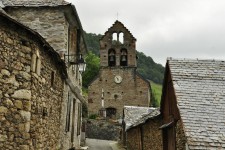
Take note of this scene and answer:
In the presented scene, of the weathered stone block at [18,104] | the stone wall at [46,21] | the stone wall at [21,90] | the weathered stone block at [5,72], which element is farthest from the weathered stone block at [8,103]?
the stone wall at [46,21]

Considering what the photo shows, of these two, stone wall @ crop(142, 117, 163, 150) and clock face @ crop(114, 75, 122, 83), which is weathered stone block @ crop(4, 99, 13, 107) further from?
clock face @ crop(114, 75, 122, 83)

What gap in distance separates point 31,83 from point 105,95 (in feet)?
98.4

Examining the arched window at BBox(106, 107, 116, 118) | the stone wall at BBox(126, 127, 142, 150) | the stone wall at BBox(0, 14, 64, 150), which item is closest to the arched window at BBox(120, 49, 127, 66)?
the arched window at BBox(106, 107, 116, 118)

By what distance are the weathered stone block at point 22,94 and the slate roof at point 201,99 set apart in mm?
3347

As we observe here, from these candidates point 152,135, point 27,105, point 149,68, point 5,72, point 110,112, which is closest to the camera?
point 5,72

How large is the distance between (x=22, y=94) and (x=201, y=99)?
4.10 m

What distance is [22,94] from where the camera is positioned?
7.01m

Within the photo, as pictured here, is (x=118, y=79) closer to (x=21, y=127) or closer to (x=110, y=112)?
(x=110, y=112)

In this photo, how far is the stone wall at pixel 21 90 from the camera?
6.50 m

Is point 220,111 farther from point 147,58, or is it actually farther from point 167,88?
point 147,58

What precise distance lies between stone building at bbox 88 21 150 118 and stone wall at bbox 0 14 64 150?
27933mm

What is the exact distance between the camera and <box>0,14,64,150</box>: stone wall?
6500 mm

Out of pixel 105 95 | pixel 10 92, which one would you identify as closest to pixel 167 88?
pixel 10 92

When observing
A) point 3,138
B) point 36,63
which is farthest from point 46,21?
point 3,138
